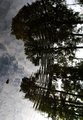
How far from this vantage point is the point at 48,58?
73.2ft

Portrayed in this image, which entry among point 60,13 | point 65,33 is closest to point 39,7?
point 60,13

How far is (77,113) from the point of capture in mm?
22078

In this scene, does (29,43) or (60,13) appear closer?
(60,13)

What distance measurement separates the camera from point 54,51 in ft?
75.0

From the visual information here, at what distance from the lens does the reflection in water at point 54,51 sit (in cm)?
2181

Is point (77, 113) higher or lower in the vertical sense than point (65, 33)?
lower

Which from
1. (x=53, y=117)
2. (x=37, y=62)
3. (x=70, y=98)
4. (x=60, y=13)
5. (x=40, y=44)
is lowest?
(x=53, y=117)

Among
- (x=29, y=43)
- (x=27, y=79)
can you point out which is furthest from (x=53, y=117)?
(x=29, y=43)

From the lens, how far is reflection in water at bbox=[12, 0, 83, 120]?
21812 mm

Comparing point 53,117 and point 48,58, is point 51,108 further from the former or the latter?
point 48,58

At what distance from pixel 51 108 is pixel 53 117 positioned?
0.92 meters

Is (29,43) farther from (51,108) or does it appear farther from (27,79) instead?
(51,108)

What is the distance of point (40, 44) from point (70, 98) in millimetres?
5933

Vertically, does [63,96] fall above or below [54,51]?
below
